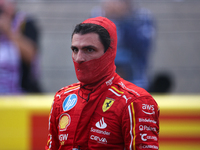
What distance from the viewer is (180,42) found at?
23.8ft

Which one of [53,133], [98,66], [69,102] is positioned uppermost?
[98,66]

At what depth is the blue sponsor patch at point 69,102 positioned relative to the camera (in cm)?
215

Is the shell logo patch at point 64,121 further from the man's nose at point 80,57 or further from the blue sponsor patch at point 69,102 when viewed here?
the man's nose at point 80,57

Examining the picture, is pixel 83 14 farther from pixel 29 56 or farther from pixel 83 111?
pixel 83 111

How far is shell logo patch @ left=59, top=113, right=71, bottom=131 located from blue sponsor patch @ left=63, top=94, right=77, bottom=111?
52 millimetres

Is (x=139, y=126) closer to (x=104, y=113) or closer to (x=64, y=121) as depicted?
(x=104, y=113)

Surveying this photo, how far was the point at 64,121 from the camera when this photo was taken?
2.12m

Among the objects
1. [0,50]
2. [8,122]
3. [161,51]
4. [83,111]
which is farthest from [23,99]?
[161,51]

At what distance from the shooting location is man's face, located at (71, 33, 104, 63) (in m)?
2.03

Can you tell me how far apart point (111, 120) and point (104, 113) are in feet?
0.23

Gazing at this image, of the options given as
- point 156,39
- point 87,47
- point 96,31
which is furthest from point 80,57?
point 156,39

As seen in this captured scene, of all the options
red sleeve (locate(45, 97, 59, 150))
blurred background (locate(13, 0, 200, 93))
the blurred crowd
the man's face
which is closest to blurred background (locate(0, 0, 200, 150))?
blurred background (locate(13, 0, 200, 93))

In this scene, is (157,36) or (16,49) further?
(157,36)

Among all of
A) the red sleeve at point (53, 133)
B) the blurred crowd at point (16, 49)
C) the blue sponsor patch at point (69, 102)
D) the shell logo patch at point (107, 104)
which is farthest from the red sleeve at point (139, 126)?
the blurred crowd at point (16, 49)
